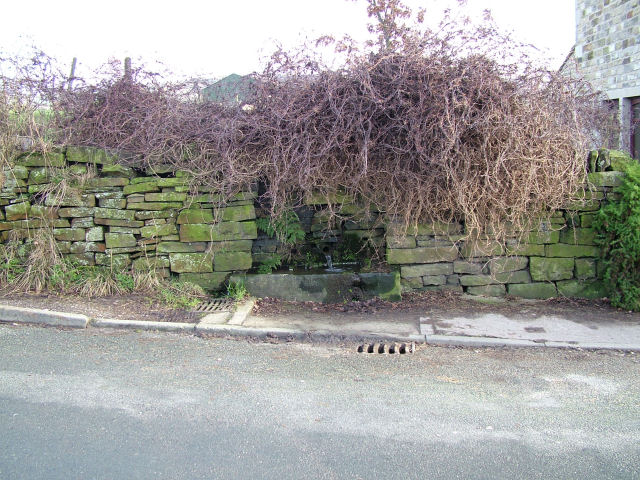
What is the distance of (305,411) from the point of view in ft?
11.9

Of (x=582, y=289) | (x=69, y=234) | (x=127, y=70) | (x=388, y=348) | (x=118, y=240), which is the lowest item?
A: (x=388, y=348)

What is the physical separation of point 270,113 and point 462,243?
3.15 meters

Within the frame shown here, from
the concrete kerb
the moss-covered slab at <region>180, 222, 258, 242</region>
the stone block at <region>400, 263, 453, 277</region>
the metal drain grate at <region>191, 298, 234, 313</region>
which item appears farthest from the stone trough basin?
the concrete kerb

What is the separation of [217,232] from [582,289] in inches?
198

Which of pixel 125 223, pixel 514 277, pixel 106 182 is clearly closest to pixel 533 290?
pixel 514 277

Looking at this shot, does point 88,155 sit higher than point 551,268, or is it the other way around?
point 88,155

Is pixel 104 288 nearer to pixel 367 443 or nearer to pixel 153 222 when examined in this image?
pixel 153 222

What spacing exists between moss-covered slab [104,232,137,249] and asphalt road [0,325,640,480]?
180 cm

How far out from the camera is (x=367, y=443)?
3.18 meters

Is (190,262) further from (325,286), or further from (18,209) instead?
(18,209)

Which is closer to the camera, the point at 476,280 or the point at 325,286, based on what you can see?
the point at 325,286

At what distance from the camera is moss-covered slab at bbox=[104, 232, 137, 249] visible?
22.1ft

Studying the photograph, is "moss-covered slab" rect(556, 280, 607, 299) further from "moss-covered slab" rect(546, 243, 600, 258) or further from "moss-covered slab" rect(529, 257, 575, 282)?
"moss-covered slab" rect(546, 243, 600, 258)

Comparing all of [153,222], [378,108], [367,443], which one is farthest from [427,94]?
[367,443]
